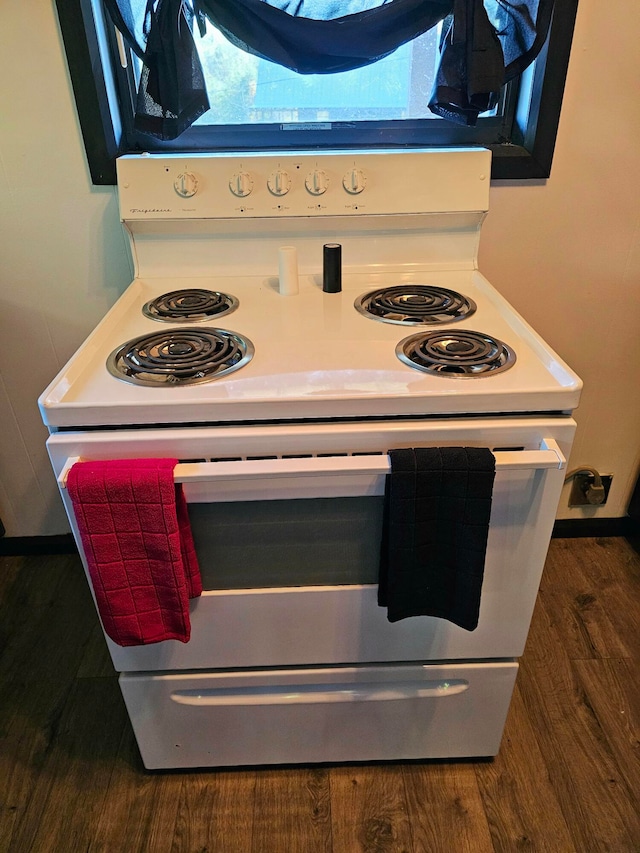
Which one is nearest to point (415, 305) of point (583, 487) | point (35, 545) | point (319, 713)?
point (319, 713)

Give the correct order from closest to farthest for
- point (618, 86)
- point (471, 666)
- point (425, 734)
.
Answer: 1. point (471, 666)
2. point (425, 734)
3. point (618, 86)

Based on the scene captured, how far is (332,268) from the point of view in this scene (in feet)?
4.14

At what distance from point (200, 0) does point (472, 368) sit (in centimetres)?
93

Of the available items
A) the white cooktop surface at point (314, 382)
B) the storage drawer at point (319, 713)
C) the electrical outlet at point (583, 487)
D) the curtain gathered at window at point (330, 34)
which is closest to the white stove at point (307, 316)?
the white cooktop surface at point (314, 382)

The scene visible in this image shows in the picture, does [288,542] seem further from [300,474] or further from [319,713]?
[319,713]

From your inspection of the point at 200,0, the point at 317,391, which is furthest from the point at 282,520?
the point at 200,0

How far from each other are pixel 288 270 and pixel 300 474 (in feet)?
1.82

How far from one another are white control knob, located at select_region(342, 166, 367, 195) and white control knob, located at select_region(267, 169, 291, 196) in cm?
12

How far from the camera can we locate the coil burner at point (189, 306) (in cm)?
120

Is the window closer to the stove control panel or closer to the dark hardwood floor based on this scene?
the stove control panel

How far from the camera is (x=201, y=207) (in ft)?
4.28

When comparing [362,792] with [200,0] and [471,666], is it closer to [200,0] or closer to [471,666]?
[471,666]

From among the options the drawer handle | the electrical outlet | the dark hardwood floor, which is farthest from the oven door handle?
the electrical outlet

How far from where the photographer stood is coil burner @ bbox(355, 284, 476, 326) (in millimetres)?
1163
